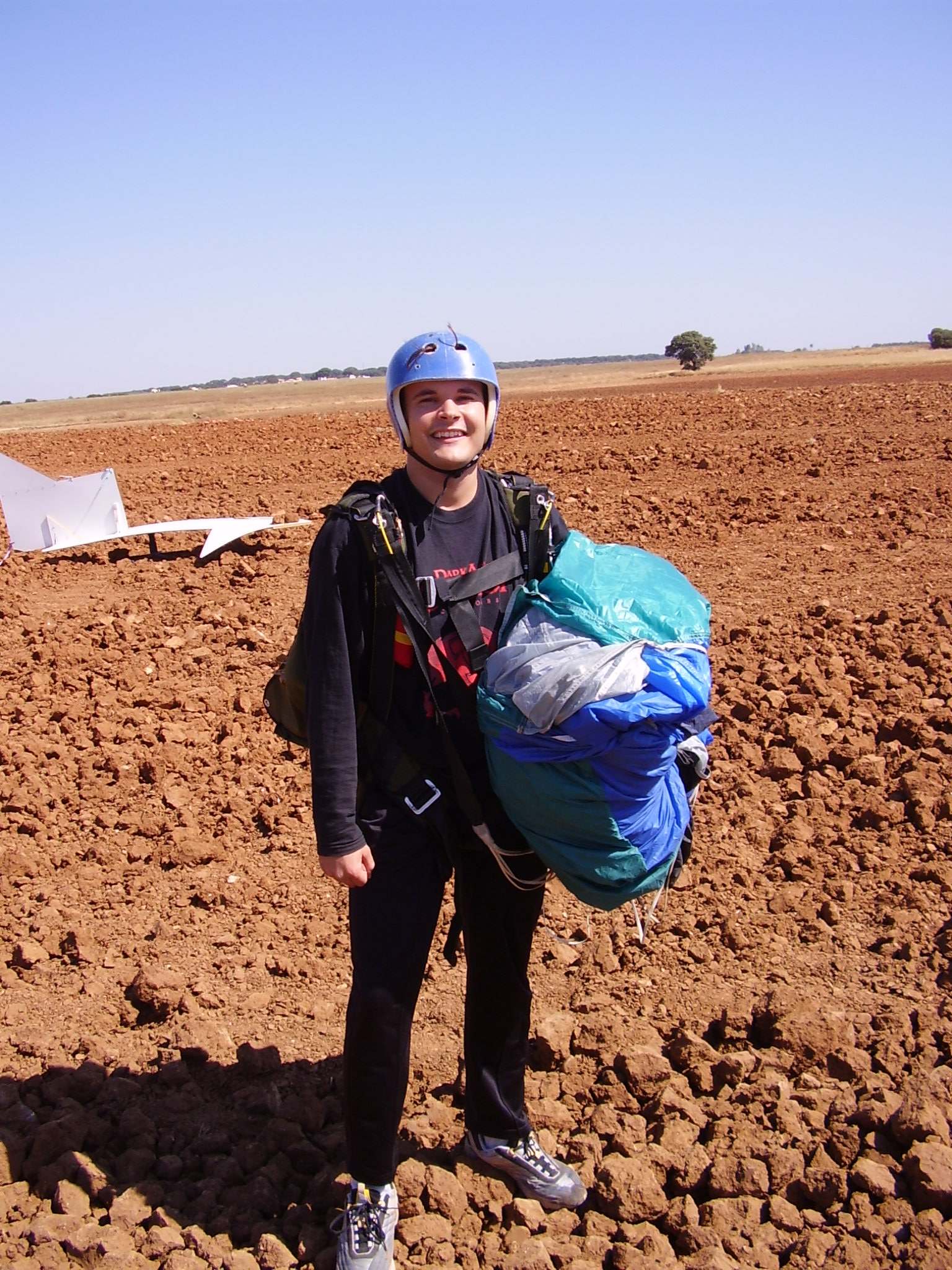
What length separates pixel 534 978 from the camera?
13.0ft

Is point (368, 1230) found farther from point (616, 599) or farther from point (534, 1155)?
point (616, 599)

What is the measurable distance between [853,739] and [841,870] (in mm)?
1049

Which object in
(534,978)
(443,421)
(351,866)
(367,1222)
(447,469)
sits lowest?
(534,978)

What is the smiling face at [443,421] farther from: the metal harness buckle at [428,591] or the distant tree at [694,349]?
the distant tree at [694,349]

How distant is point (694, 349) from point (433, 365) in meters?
60.4

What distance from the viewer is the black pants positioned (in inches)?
99.5

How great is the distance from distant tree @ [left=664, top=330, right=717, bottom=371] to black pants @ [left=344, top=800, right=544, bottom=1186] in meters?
60.0

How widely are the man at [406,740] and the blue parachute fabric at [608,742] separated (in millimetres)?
109

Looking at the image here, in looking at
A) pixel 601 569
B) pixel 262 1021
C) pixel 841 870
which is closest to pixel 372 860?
pixel 601 569

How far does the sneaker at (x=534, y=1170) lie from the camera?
2.92 metres

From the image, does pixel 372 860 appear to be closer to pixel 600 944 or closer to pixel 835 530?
pixel 600 944

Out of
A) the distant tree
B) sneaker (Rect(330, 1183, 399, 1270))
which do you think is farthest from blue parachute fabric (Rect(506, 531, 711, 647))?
the distant tree

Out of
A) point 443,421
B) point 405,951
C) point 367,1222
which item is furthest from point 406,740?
point 367,1222

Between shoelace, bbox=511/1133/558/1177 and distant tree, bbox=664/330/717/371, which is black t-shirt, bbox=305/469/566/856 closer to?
shoelace, bbox=511/1133/558/1177
